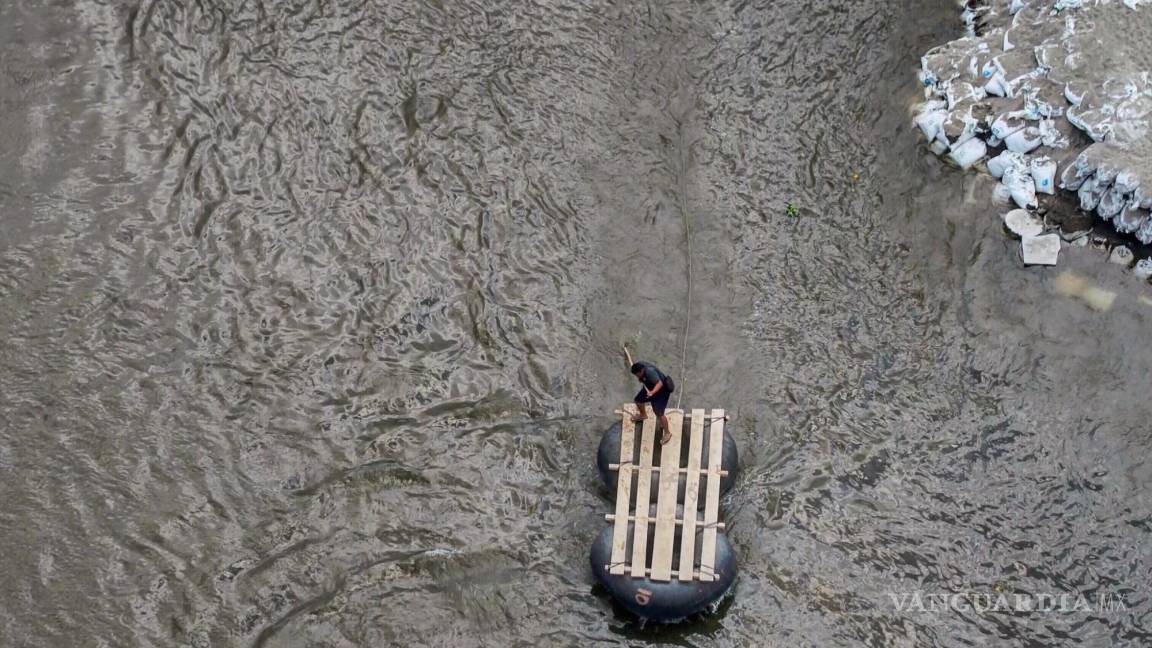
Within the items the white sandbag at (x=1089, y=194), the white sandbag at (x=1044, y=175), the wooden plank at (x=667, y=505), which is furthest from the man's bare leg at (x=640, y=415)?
the white sandbag at (x=1089, y=194)

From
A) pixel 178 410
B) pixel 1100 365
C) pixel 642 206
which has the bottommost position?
pixel 178 410

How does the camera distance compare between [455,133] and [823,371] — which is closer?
[823,371]

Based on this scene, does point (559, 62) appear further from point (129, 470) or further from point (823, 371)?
point (129, 470)

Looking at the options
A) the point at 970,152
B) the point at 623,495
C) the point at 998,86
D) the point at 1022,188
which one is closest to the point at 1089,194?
the point at 1022,188

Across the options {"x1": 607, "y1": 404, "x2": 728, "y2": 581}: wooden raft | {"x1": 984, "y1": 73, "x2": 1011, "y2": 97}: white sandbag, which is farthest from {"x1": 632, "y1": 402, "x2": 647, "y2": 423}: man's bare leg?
{"x1": 984, "y1": 73, "x2": 1011, "y2": 97}: white sandbag

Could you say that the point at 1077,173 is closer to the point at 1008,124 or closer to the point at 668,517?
the point at 1008,124

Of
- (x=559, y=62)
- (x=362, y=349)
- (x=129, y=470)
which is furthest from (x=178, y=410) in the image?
(x=559, y=62)
